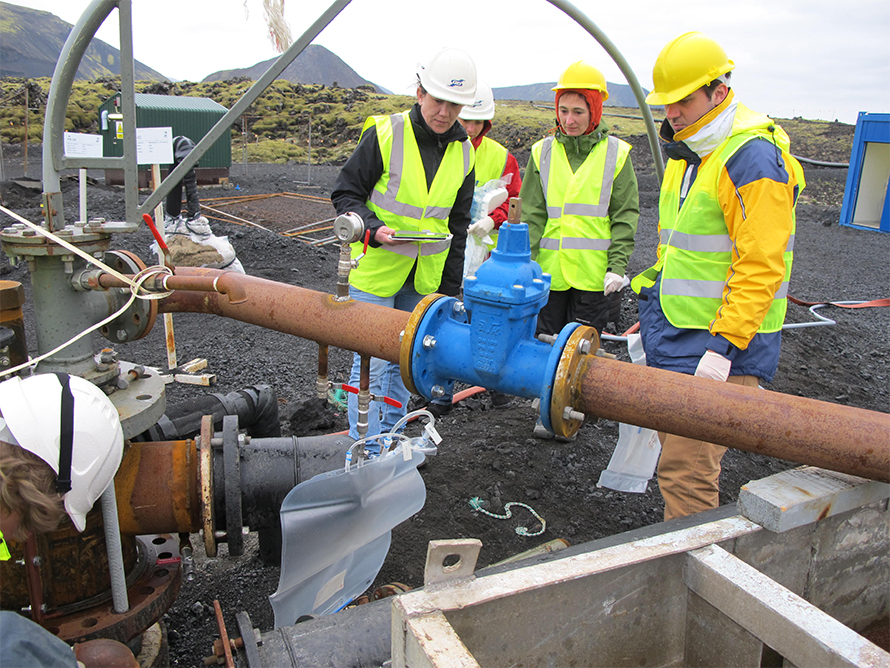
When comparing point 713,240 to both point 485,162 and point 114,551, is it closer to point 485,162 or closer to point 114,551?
point 114,551

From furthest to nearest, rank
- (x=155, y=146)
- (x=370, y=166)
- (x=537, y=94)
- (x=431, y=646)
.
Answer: (x=537, y=94), (x=155, y=146), (x=370, y=166), (x=431, y=646)

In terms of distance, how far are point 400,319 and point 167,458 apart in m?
0.85

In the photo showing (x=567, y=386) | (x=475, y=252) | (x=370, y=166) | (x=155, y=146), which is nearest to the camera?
(x=567, y=386)

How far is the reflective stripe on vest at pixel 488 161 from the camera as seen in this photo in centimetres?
447

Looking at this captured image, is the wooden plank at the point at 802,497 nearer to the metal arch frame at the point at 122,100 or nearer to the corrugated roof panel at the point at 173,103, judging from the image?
the metal arch frame at the point at 122,100

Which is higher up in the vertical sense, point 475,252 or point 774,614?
point 475,252

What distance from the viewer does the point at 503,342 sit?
5.81 ft

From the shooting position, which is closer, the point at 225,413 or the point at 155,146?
the point at 225,413

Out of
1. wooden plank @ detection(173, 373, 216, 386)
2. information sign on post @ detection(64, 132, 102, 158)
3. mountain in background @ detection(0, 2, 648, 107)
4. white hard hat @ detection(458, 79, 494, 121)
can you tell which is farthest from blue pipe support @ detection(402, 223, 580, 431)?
mountain in background @ detection(0, 2, 648, 107)

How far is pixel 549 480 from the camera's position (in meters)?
3.66

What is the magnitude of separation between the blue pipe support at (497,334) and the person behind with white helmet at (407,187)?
3.40 feet

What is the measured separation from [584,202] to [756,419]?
2277 mm

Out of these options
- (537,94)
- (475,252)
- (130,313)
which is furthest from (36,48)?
(130,313)

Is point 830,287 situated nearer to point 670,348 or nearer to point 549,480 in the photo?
point 549,480
